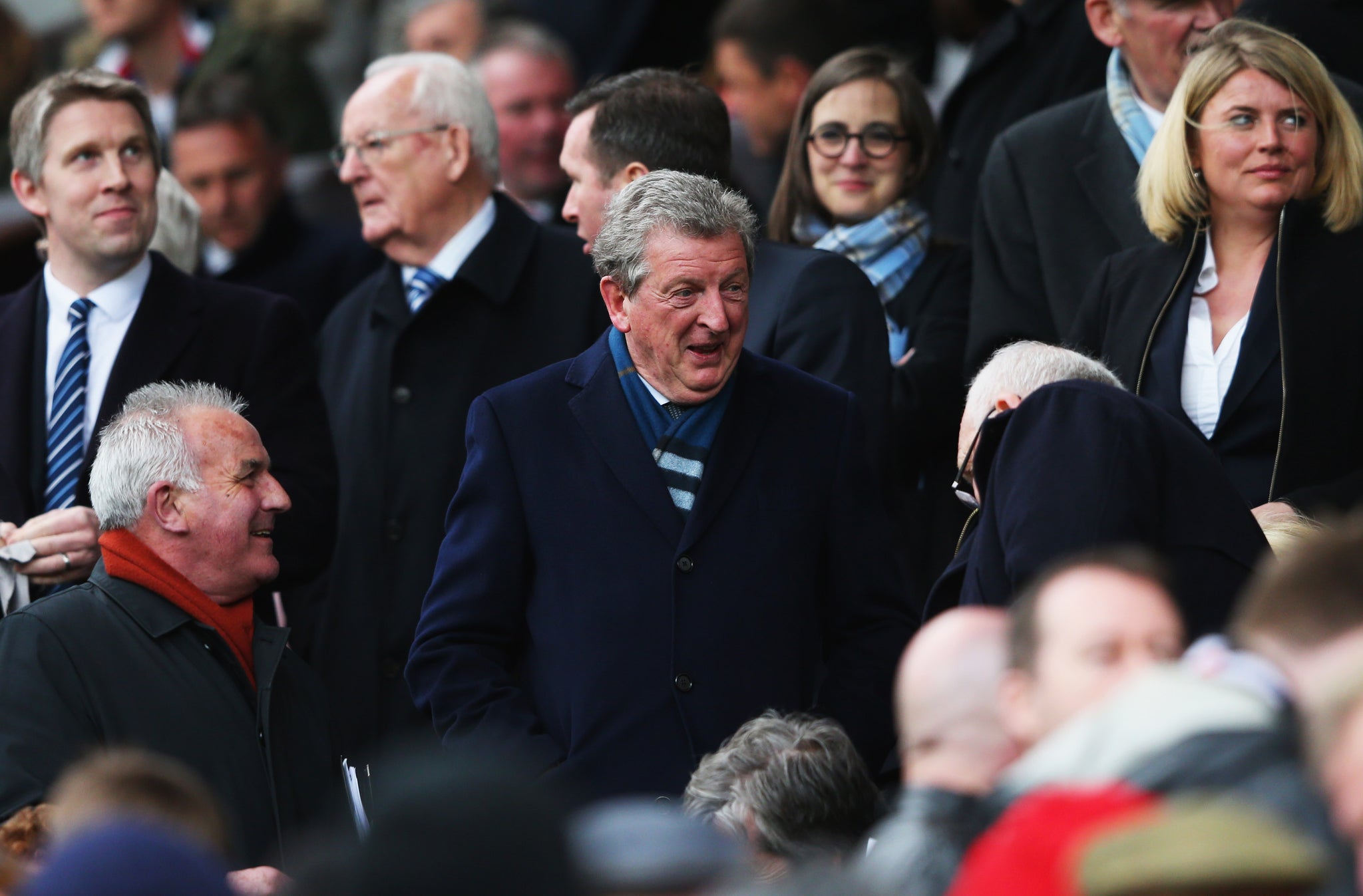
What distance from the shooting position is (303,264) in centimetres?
678

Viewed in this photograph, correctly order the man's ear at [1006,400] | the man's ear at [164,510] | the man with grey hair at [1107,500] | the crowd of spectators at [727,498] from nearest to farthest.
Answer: the crowd of spectators at [727,498] → the man with grey hair at [1107,500] → the man's ear at [1006,400] → the man's ear at [164,510]

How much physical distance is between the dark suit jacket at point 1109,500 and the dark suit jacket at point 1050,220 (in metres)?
1.68

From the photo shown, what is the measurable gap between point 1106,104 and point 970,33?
74.1 inches

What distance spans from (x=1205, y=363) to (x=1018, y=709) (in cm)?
220

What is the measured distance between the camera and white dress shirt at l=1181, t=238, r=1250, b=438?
14.8ft

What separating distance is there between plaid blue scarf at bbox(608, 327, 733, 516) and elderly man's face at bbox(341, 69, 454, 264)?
1.49m

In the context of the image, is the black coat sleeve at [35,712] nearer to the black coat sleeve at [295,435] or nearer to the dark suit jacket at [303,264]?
the black coat sleeve at [295,435]

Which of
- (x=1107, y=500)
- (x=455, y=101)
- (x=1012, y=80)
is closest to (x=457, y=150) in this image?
(x=455, y=101)

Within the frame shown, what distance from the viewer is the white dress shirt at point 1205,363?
4.52 metres

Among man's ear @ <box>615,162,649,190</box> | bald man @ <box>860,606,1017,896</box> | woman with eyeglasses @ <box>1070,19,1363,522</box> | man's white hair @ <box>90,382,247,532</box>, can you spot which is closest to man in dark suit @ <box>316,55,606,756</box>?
man's ear @ <box>615,162,649,190</box>

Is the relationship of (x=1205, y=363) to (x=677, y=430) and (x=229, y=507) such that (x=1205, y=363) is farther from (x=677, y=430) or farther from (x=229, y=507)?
(x=229, y=507)

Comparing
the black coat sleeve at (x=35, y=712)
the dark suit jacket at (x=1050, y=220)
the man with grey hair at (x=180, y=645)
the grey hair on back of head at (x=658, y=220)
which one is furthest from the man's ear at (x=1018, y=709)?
the dark suit jacket at (x=1050, y=220)

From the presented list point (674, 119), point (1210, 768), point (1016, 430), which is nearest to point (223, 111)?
point (674, 119)

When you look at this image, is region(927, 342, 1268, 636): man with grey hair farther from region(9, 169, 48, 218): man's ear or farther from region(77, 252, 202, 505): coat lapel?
region(9, 169, 48, 218): man's ear
